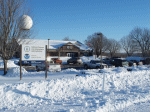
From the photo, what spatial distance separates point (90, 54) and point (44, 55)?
4412 cm

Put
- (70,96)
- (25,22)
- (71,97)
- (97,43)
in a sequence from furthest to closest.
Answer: (97,43)
(25,22)
(70,96)
(71,97)

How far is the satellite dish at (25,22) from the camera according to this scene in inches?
510

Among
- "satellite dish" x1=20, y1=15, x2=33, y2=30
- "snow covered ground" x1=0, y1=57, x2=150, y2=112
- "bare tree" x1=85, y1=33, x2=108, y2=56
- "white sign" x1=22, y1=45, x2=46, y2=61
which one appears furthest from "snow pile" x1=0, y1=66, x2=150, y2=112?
"bare tree" x1=85, y1=33, x2=108, y2=56

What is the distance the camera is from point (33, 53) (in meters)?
10.4

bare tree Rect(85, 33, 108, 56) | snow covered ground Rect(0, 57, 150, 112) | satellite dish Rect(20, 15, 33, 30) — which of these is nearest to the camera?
snow covered ground Rect(0, 57, 150, 112)

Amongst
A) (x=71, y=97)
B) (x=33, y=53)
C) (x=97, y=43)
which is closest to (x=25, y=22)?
(x=33, y=53)

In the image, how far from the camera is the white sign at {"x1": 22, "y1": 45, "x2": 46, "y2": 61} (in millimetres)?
10266

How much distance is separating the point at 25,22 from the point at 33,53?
4.33m

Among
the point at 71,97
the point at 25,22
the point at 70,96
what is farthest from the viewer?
the point at 25,22

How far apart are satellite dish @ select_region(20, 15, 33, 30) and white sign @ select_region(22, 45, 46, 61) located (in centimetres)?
377

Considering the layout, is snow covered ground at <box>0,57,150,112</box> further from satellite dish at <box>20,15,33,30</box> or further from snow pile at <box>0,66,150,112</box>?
satellite dish at <box>20,15,33,30</box>

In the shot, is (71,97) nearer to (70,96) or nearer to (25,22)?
(70,96)

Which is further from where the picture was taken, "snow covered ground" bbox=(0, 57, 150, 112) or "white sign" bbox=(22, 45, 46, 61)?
"white sign" bbox=(22, 45, 46, 61)

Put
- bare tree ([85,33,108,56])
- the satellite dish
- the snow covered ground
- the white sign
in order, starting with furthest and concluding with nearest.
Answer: bare tree ([85,33,108,56]) → the satellite dish → the white sign → the snow covered ground
